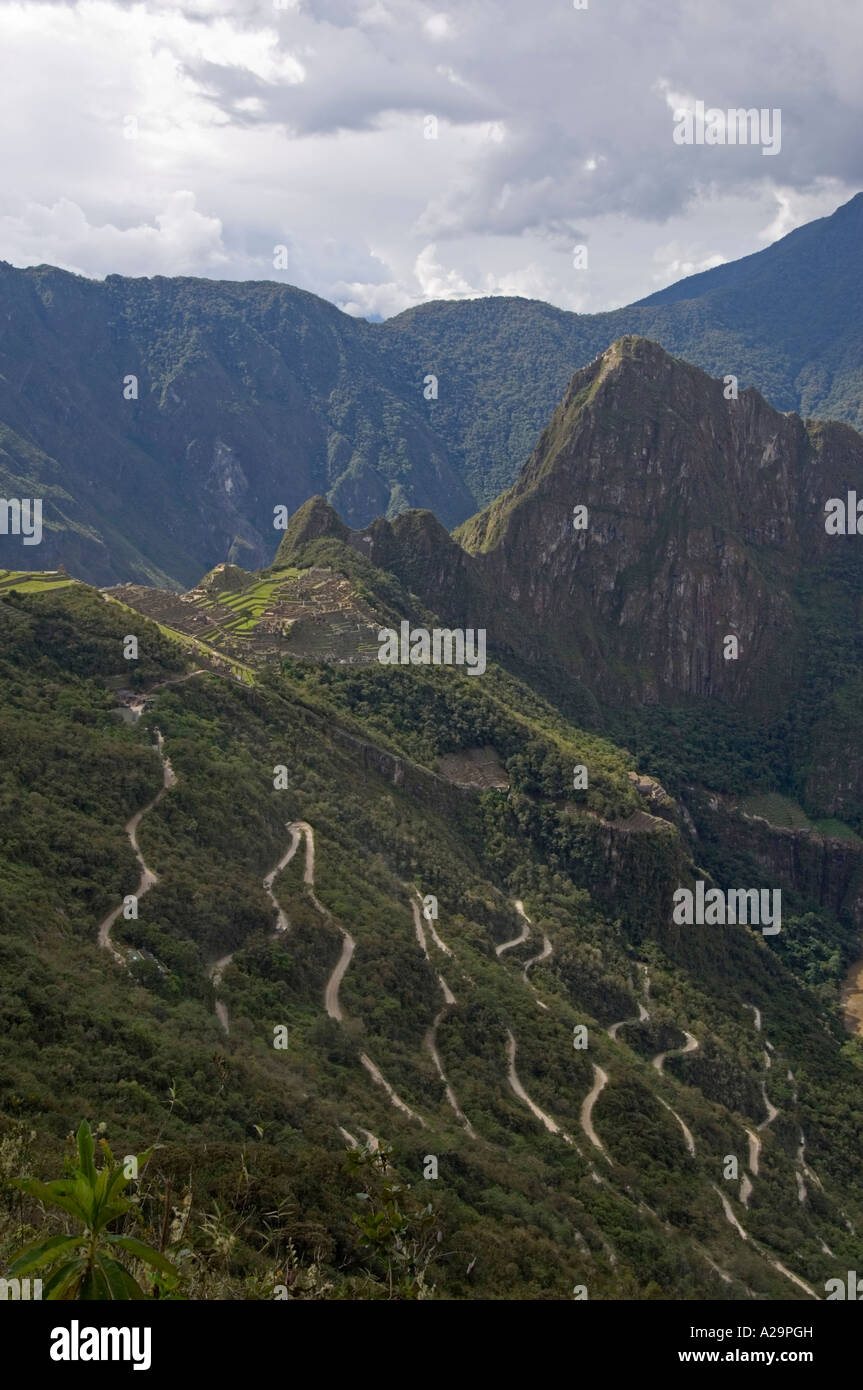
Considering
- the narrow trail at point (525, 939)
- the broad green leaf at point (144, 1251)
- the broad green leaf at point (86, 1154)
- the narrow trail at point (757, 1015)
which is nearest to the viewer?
the broad green leaf at point (144, 1251)

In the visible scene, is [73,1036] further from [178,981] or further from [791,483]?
[791,483]

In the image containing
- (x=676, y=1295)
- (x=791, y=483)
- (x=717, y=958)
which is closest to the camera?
(x=676, y=1295)

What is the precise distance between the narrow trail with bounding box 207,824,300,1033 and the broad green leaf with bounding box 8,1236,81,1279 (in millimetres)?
25691

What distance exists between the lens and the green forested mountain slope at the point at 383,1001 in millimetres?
24625

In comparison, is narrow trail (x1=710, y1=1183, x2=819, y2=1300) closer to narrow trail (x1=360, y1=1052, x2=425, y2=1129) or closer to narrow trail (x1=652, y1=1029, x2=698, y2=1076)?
narrow trail (x1=652, y1=1029, x2=698, y2=1076)

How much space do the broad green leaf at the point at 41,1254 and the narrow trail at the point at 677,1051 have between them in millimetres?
44962

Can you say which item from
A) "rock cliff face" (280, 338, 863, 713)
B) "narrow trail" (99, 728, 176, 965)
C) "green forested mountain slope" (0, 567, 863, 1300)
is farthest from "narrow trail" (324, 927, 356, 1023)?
"rock cliff face" (280, 338, 863, 713)

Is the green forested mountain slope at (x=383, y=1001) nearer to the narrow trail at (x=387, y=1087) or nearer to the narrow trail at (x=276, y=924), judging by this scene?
the narrow trail at (x=387, y=1087)

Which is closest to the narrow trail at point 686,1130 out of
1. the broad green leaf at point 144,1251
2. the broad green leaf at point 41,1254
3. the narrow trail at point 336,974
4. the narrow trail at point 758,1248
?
the narrow trail at point 758,1248

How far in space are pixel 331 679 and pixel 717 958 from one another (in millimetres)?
31926

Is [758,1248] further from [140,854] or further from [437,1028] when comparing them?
[140,854]

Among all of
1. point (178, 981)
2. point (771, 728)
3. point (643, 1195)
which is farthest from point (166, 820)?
point (771, 728)

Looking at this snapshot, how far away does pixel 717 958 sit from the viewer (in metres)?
65.9

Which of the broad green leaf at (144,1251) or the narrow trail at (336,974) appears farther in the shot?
the narrow trail at (336,974)
